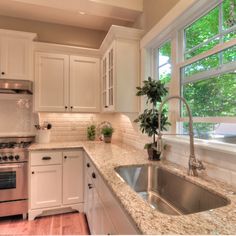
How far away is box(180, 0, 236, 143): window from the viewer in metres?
1.32

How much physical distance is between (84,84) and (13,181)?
5.45ft

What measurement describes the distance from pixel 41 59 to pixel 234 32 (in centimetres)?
248

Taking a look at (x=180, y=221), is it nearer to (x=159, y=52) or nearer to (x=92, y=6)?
(x=159, y=52)

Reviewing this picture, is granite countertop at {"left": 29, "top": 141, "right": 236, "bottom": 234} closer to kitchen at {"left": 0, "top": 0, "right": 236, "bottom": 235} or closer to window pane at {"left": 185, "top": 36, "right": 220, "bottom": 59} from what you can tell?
kitchen at {"left": 0, "top": 0, "right": 236, "bottom": 235}

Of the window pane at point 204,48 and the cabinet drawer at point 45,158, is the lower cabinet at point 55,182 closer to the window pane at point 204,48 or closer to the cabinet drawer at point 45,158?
the cabinet drawer at point 45,158

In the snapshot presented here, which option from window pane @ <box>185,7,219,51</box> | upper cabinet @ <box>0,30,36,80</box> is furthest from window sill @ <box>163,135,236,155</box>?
upper cabinet @ <box>0,30,36,80</box>

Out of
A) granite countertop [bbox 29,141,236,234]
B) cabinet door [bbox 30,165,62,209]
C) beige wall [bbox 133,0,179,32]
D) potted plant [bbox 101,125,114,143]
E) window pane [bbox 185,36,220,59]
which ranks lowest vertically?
cabinet door [bbox 30,165,62,209]

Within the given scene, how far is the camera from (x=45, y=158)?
8.23ft

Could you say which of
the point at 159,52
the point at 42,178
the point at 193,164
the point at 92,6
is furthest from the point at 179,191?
the point at 92,6

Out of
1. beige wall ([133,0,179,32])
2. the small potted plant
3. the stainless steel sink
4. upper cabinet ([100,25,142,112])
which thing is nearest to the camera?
the stainless steel sink

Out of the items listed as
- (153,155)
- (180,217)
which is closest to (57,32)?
(153,155)

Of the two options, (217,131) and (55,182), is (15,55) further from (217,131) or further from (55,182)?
(217,131)

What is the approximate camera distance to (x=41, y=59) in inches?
112

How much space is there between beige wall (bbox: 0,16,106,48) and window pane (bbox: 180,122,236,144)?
2441 millimetres
